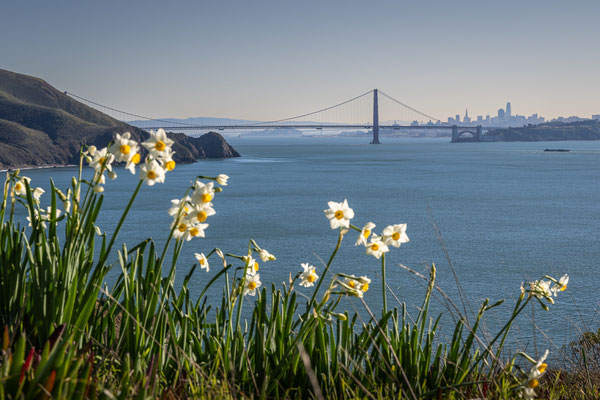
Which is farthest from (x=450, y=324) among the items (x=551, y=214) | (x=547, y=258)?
(x=551, y=214)

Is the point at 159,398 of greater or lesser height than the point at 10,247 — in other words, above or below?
below

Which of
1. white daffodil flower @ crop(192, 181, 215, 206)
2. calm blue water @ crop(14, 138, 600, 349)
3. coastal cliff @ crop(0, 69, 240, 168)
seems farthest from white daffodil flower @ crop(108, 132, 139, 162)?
coastal cliff @ crop(0, 69, 240, 168)

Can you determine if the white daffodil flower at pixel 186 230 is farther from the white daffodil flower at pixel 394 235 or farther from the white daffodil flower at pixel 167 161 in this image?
the white daffodil flower at pixel 394 235

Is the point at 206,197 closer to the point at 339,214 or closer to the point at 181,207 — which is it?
the point at 181,207

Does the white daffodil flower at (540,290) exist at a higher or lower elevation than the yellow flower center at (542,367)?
higher

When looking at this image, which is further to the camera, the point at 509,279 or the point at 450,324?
the point at 509,279

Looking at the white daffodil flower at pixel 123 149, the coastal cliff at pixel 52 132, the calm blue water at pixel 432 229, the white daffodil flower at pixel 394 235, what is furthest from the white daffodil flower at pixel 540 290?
the coastal cliff at pixel 52 132

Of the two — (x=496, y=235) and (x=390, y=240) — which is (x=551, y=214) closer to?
(x=496, y=235)

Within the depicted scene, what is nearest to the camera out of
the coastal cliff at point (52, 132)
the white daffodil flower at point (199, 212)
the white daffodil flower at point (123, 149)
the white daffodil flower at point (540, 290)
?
the white daffodil flower at point (123, 149)
